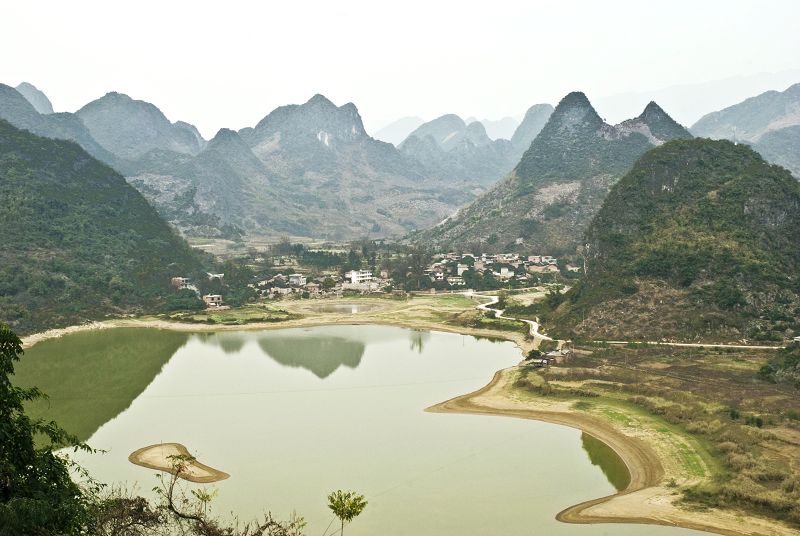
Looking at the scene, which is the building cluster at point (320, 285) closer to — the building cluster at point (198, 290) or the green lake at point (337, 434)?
the building cluster at point (198, 290)

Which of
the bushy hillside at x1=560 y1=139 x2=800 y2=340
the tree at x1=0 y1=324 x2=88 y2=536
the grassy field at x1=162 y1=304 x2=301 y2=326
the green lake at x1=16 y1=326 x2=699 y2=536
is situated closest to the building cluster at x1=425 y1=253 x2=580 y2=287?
the grassy field at x1=162 y1=304 x2=301 y2=326

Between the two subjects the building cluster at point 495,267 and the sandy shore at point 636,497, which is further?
the building cluster at point 495,267

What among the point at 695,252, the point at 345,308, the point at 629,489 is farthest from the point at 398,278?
the point at 629,489

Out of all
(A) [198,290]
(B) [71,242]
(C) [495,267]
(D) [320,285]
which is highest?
(B) [71,242]

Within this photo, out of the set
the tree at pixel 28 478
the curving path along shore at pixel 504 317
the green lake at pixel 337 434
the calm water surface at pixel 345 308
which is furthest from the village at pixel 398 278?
the tree at pixel 28 478

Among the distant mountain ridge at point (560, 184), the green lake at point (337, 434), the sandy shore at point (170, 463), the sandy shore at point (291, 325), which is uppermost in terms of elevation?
the distant mountain ridge at point (560, 184)

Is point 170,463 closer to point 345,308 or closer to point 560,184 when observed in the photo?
point 345,308
